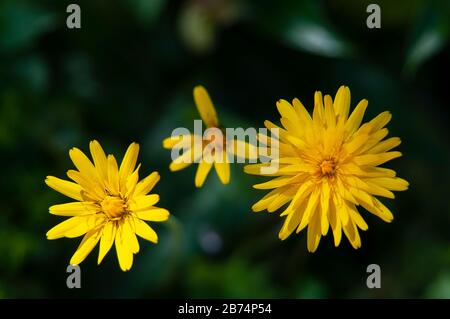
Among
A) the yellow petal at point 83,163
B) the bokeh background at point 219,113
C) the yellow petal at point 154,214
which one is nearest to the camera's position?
the yellow petal at point 154,214

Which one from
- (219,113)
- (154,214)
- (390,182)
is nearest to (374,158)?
(390,182)

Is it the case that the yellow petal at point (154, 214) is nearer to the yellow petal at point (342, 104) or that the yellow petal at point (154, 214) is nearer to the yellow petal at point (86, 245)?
the yellow petal at point (86, 245)

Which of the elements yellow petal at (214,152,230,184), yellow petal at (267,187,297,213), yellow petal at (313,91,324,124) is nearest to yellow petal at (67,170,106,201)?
yellow petal at (214,152,230,184)

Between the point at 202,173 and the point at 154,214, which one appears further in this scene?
the point at 202,173

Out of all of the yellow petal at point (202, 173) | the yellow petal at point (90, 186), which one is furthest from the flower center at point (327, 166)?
the yellow petal at point (90, 186)

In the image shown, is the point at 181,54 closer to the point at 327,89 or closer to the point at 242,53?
the point at 242,53

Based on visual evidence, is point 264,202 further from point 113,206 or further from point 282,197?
point 113,206
